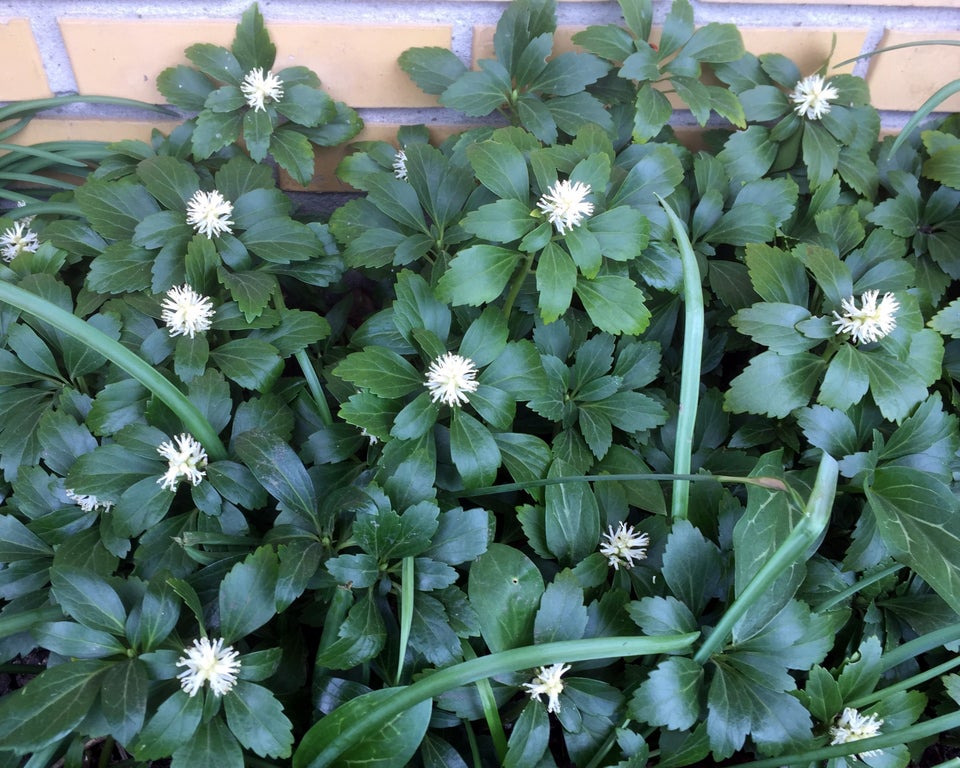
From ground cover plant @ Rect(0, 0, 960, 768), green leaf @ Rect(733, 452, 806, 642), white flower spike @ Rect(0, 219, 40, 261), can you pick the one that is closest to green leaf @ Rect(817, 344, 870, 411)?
ground cover plant @ Rect(0, 0, 960, 768)

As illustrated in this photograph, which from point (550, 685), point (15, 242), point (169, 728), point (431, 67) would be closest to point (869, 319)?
point (550, 685)

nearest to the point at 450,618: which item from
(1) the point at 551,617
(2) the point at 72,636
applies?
(1) the point at 551,617

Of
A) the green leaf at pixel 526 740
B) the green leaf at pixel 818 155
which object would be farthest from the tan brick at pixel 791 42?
the green leaf at pixel 526 740

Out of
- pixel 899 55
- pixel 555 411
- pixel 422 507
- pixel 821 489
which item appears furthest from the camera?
pixel 899 55

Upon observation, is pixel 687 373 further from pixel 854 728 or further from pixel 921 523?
pixel 854 728

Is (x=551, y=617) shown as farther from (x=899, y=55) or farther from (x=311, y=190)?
(x=899, y=55)
